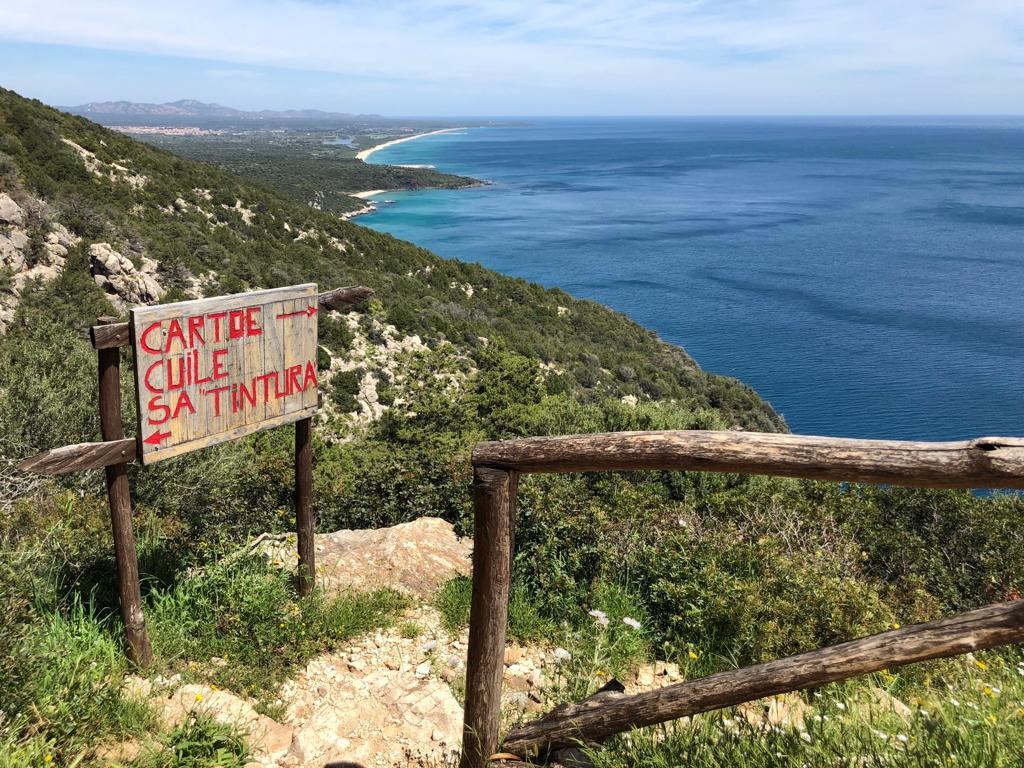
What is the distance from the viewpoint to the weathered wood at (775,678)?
1648 mm

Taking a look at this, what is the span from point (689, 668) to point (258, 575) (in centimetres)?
220

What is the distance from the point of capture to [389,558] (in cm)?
475

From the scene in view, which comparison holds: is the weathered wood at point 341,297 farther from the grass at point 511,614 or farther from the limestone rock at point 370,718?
the limestone rock at point 370,718

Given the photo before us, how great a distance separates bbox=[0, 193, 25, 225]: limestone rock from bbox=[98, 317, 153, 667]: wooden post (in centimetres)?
1528

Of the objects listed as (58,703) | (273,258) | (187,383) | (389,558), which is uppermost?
(187,383)

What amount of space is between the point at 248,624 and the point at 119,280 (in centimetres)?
1498

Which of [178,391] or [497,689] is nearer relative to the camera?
[497,689]

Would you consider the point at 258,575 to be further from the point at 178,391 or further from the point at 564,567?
the point at 564,567

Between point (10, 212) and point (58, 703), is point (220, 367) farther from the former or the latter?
point (10, 212)

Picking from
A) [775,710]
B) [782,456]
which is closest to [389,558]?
[775,710]

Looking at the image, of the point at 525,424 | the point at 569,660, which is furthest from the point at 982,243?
the point at 569,660

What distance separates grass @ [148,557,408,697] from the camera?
324 centimetres

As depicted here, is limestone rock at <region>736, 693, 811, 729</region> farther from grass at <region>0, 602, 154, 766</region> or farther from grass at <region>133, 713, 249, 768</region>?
grass at <region>0, 602, 154, 766</region>

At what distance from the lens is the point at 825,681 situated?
180 centimetres
